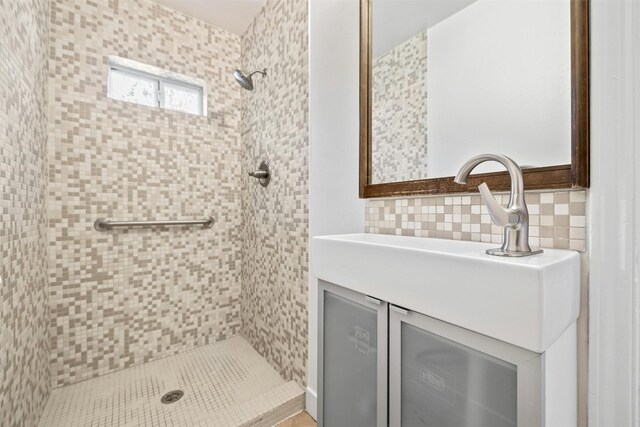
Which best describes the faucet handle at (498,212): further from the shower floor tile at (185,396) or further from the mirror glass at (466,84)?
the shower floor tile at (185,396)

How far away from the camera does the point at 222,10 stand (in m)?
1.80

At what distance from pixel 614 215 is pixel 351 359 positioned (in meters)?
0.79

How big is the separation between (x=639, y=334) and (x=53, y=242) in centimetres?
225

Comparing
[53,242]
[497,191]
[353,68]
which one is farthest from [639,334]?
[53,242]

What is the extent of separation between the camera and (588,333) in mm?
651

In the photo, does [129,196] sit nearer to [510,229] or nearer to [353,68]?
[353,68]

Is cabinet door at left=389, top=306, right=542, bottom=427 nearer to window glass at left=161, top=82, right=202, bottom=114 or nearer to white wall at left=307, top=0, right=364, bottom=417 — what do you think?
white wall at left=307, top=0, right=364, bottom=417

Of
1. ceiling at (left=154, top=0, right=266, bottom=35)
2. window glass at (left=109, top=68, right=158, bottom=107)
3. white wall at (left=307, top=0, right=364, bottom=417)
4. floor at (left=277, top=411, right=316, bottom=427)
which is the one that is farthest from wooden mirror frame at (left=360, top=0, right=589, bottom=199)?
window glass at (left=109, top=68, right=158, bottom=107)

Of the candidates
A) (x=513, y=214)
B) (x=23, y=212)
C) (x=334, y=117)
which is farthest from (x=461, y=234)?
(x=23, y=212)

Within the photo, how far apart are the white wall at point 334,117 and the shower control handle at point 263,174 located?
0.45 metres

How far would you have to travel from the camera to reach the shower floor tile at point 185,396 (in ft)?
4.17

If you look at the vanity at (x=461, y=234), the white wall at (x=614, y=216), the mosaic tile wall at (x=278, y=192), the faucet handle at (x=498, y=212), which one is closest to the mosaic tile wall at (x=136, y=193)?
the mosaic tile wall at (x=278, y=192)

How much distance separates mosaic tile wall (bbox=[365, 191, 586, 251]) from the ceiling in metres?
1.53

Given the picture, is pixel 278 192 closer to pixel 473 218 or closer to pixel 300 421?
pixel 473 218
